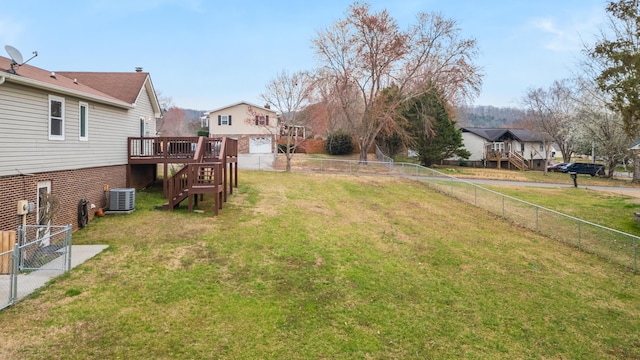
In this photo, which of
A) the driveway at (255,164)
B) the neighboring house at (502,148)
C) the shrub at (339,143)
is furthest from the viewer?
the neighboring house at (502,148)

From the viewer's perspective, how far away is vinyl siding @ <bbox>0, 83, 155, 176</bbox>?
27.0 feet

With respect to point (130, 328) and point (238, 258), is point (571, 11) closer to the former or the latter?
point (238, 258)

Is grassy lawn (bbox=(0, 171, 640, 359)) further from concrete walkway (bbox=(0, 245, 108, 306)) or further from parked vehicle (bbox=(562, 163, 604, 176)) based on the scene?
parked vehicle (bbox=(562, 163, 604, 176))

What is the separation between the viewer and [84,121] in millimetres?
11391

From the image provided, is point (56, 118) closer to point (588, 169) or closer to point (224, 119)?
point (224, 119)

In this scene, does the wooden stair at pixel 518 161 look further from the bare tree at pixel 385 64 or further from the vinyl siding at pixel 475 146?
the bare tree at pixel 385 64

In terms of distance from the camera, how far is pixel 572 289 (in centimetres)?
883

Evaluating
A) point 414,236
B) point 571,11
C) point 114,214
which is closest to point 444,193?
Answer: point 414,236

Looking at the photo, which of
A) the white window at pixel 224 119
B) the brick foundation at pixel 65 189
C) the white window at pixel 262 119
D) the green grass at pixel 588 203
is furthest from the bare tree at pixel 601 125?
the brick foundation at pixel 65 189

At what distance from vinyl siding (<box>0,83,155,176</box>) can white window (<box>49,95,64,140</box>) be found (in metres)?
0.14

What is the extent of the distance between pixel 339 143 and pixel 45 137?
33640 millimetres

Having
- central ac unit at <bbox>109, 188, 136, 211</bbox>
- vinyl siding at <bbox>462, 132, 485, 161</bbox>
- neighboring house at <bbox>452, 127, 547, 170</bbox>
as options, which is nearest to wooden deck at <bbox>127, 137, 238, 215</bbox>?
central ac unit at <bbox>109, 188, 136, 211</bbox>

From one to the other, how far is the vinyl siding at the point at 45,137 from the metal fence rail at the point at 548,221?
653 inches

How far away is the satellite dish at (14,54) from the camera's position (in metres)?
8.30
